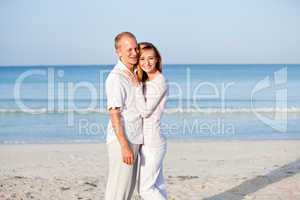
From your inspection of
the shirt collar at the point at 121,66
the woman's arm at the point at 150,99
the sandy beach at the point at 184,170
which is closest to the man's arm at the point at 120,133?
the woman's arm at the point at 150,99

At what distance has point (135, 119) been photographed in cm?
352

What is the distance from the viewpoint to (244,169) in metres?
7.32

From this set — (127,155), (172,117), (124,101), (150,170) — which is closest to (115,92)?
(124,101)

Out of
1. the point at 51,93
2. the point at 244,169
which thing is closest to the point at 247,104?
the point at 51,93

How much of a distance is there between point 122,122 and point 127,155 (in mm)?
220

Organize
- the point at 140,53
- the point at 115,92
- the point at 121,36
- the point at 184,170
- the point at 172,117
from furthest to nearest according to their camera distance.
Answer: the point at 172,117 → the point at 184,170 → the point at 140,53 → the point at 121,36 → the point at 115,92

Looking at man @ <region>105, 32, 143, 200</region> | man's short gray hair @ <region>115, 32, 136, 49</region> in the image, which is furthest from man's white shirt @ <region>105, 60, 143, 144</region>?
man's short gray hair @ <region>115, 32, 136, 49</region>

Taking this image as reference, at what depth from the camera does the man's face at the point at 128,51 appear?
3488 mm

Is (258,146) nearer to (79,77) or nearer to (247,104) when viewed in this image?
(247,104)

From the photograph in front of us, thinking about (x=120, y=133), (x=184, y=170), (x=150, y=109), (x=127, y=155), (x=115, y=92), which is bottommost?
(x=184, y=170)

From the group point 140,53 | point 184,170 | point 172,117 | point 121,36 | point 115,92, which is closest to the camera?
point 115,92

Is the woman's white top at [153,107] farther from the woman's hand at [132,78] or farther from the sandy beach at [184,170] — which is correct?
the sandy beach at [184,170]

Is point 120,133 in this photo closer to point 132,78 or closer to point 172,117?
point 132,78

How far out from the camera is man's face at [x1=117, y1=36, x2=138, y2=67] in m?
3.49
